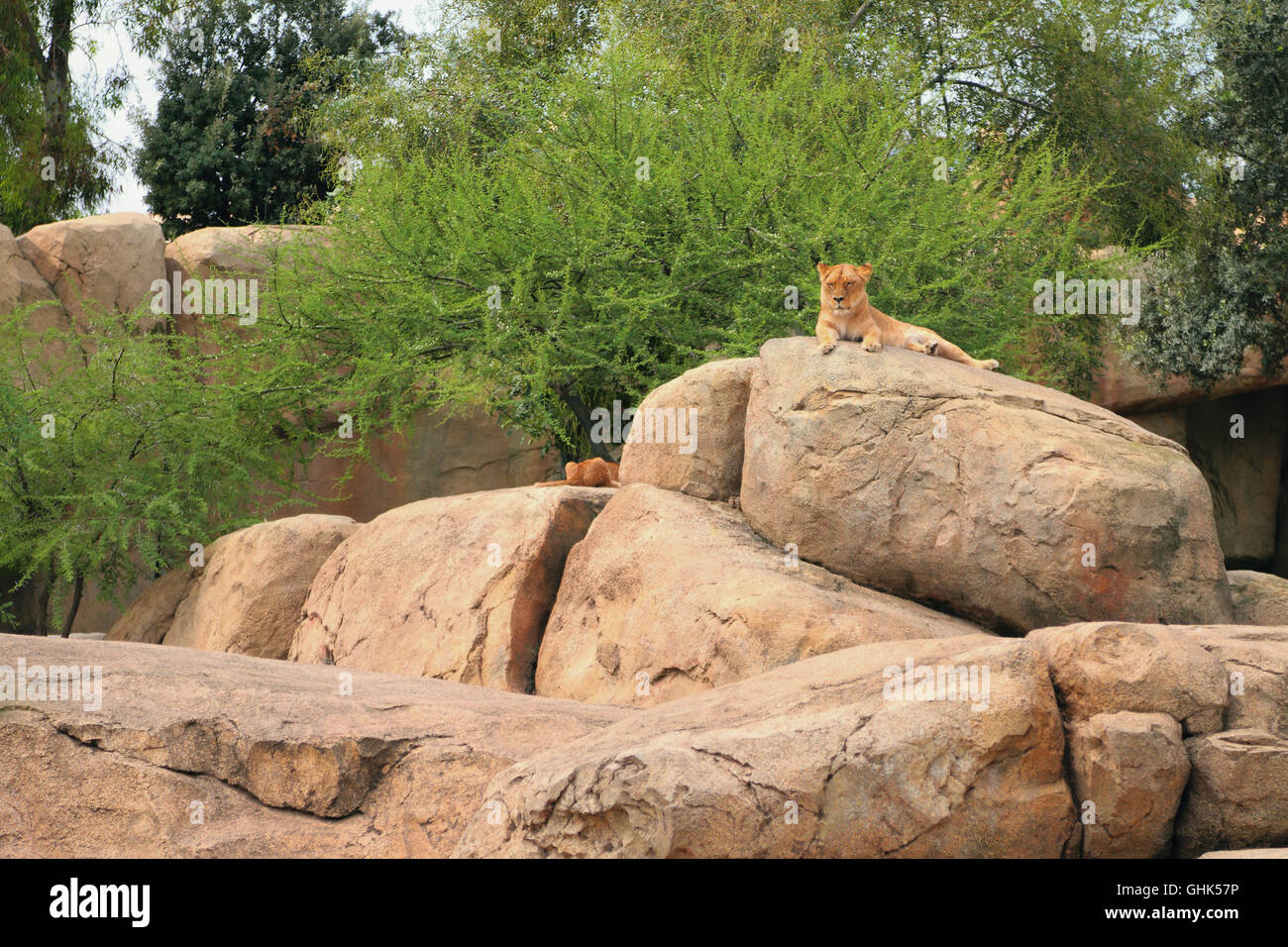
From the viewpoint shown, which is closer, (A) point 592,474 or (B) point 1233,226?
(A) point 592,474

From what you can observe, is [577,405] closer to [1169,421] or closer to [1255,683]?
[1255,683]

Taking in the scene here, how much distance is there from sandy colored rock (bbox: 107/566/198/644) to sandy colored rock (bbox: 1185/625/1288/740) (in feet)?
32.9

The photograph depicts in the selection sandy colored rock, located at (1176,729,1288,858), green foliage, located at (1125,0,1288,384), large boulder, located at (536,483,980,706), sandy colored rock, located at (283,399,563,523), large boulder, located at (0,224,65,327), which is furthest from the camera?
sandy colored rock, located at (283,399,563,523)

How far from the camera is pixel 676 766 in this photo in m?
4.97

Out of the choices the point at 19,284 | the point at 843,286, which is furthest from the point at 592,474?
the point at 19,284

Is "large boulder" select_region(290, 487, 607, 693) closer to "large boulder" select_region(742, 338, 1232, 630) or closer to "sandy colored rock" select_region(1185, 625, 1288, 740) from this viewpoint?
"large boulder" select_region(742, 338, 1232, 630)

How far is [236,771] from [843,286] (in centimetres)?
532

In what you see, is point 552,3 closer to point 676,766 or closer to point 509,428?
point 509,428

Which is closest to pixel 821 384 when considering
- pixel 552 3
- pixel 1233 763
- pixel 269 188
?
pixel 1233 763

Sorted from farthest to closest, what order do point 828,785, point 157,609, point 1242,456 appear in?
point 1242,456 < point 157,609 < point 828,785

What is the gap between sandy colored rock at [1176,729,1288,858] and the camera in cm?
520

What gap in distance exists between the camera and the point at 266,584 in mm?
11602

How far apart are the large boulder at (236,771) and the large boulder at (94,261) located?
1277 centimetres

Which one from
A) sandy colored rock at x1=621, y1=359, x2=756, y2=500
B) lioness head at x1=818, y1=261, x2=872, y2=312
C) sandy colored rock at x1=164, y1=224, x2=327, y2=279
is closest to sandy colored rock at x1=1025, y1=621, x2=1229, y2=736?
lioness head at x1=818, y1=261, x2=872, y2=312
